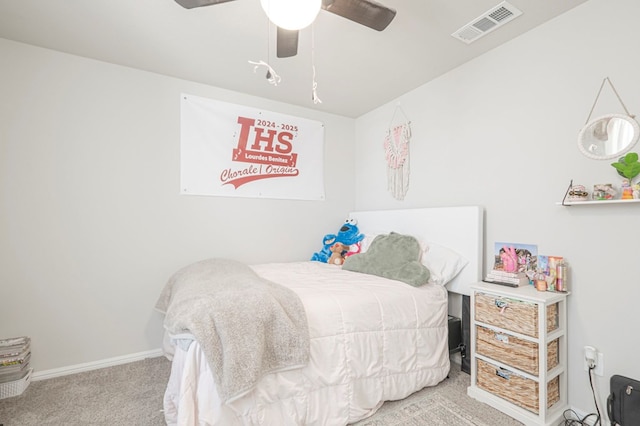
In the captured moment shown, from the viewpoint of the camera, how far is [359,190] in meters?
3.63

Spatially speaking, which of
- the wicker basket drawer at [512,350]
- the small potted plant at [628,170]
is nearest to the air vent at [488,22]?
the small potted plant at [628,170]

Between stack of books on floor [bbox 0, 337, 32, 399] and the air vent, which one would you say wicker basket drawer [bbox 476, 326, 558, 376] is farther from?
stack of books on floor [bbox 0, 337, 32, 399]

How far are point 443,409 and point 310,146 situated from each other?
266cm

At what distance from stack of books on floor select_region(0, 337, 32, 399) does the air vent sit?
3.62 m

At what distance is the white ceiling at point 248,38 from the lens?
5.87ft

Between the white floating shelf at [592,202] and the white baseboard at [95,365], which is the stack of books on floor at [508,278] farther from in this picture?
the white baseboard at [95,365]

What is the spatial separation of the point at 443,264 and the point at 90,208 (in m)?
2.81

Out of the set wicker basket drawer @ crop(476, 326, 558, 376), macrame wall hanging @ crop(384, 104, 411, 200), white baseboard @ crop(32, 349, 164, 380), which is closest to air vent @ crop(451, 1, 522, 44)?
macrame wall hanging @ crop(384, 104, 411, 200)

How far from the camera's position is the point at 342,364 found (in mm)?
1581

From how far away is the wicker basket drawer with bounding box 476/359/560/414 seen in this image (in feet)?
5.30

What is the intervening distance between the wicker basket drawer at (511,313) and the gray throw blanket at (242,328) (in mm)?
1170

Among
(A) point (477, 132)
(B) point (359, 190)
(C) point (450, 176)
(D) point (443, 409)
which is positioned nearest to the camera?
(D) point (443, 409)

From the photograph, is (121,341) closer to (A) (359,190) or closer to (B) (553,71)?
(A) (359,190)

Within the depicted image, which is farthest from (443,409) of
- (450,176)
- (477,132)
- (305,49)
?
(305,49)
